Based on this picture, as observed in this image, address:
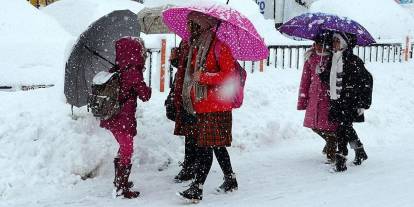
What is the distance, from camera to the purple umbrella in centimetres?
604

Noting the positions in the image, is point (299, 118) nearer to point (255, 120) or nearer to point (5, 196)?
point (255, 120)

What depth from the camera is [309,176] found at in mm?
6141

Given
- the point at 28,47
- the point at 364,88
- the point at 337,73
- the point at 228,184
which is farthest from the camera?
the point at 28,47

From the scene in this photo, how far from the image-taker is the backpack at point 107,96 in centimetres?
491

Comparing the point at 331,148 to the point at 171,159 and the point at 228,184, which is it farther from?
the point at 171,159

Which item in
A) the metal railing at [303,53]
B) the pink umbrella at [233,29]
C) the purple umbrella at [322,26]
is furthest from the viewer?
the metal railing at [303,53]

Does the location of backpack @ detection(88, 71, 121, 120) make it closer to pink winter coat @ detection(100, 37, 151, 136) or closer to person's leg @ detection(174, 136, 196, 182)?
pink winter coat @ detection(100, 37, 151, 136)

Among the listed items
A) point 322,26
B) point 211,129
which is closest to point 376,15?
point 322,26

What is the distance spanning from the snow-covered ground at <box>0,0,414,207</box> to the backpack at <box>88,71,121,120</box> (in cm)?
85

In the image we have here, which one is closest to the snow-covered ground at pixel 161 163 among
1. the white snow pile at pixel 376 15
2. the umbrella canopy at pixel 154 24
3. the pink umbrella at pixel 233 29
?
the pink umbrella at pixel 233 29

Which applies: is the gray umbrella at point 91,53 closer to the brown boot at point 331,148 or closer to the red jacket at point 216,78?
the red jacket at point 216,78

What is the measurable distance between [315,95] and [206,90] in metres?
2.07

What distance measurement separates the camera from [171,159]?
6.45 metres

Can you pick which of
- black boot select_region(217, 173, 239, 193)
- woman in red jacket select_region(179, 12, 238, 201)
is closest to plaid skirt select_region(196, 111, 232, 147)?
woman in red jacket select_region(179, 12, 238, 201)
